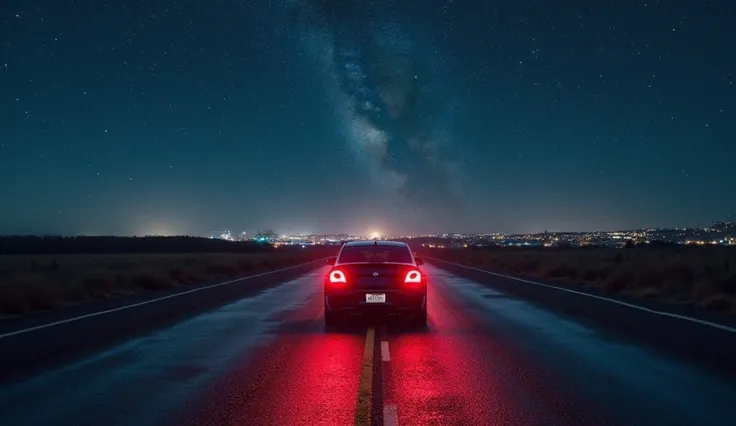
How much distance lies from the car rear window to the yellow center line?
2945 mm

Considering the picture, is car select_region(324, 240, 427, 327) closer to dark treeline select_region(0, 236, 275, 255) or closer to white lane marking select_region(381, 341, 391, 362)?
white lane marking select_region(381, 341, 391, 362)

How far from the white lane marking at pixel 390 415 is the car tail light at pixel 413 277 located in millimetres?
6581

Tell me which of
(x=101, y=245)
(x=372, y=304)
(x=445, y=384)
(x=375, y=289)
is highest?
(x=101, y=245)

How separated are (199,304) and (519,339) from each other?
10.3m

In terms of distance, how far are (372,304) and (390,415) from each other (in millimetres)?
6765

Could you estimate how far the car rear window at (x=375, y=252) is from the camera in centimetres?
1427

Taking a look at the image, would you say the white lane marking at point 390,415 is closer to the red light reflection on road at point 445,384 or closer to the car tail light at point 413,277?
the red light reflection on road at point 445,384

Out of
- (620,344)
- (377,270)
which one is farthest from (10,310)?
(620,344)

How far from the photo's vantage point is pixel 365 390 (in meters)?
7.86

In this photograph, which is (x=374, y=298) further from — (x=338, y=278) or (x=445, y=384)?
(x=445, y=384)

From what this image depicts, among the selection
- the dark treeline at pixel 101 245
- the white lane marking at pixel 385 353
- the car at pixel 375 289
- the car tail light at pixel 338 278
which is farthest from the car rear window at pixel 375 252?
the dark treeline at pixel 101 245

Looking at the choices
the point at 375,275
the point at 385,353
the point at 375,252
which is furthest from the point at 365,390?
the point at 375,252

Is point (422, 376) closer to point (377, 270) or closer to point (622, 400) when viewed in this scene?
point (622, 400)

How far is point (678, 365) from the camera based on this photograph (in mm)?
9539
